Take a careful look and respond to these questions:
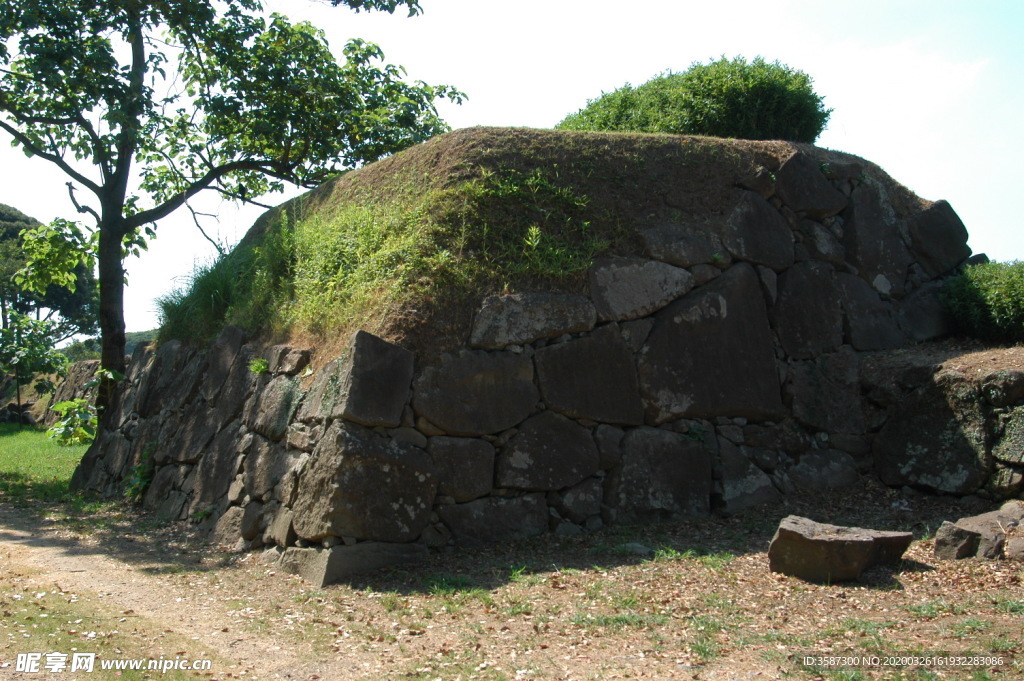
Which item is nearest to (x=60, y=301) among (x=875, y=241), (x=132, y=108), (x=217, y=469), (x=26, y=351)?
(x=26, y=351)

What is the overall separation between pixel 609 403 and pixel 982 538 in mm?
2773

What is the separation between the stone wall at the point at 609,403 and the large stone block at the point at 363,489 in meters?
0.02

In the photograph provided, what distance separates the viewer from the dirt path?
4402 millimetres

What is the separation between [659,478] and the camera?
22.7 ft

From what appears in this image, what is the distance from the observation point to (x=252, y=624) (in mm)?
4996

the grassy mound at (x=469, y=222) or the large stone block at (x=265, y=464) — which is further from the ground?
the grassy mound at (x=469, y=222)

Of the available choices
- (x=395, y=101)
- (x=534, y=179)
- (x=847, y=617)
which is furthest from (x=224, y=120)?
(x=847, y=617)

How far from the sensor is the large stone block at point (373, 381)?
6094 mm

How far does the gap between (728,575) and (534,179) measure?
12.5 feet

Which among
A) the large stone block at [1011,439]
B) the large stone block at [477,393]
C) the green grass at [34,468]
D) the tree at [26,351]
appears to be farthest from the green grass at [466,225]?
the tree at [26,351]

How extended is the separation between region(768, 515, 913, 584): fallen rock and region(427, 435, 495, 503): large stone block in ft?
6.96

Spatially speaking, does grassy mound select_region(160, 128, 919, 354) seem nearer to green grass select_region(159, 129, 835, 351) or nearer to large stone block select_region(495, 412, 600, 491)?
green grass select_region(159, 129, 835, 351)

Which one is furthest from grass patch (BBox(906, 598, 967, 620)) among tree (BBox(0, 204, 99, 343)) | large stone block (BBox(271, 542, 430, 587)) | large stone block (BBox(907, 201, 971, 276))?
tree (BBox(0, 204, 99, 343))

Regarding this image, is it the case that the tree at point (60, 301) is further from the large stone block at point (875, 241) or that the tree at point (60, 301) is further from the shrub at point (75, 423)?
the large stone block at point (875, 241)
